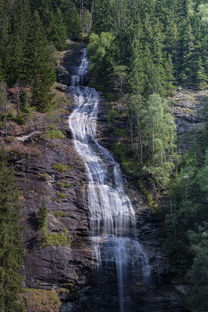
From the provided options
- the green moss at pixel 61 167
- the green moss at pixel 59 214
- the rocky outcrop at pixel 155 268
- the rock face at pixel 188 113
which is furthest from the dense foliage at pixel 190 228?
the rock face at pixel 188 113

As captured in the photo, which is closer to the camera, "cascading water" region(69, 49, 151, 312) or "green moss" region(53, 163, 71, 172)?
"cascading water" region(69, 49, 151, 312)

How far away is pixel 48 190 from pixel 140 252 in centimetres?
1105

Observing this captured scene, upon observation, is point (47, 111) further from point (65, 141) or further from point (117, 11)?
point (117, 11)

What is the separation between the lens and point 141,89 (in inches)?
1858

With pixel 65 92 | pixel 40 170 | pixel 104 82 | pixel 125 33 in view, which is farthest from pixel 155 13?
pixel 40 170

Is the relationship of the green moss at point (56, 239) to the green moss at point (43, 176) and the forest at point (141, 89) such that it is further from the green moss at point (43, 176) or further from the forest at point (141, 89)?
the green moss at point (43, 176)

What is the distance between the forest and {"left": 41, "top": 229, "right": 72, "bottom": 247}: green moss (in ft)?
10.9

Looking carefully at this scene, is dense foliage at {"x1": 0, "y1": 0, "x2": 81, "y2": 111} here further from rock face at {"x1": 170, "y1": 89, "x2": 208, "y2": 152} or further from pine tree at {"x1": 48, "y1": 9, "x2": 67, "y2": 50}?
rock face at {"x1": 170, "y1": 89, "x2": 208, "y2": 152}

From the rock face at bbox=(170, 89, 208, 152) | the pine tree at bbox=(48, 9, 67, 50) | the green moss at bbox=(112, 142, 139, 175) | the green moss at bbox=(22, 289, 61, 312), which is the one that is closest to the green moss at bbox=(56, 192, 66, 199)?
the green moss at bbox=(112, 142, 139, 175)

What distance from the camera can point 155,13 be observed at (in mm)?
80938

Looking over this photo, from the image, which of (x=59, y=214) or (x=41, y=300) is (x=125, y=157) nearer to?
(x=59, y=214)

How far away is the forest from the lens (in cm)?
2650

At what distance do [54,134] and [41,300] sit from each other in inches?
837

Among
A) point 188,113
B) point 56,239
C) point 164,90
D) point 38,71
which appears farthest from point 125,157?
point 38,71
